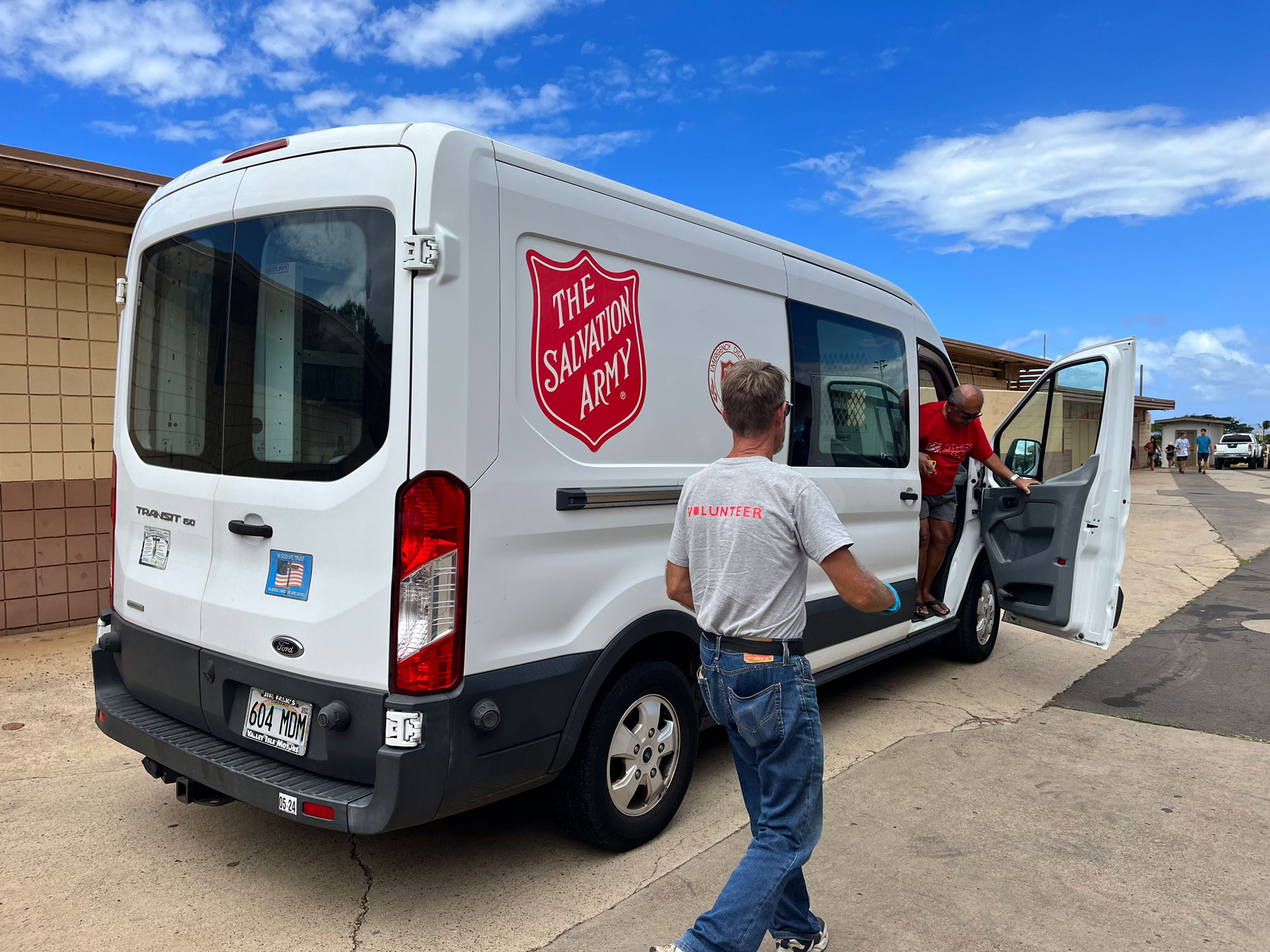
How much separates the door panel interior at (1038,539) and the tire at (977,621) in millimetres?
280

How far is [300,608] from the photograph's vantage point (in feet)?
9.21

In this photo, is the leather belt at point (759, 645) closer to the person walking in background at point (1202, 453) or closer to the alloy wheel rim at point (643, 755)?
the alloy wheel rim at point (643, 755)

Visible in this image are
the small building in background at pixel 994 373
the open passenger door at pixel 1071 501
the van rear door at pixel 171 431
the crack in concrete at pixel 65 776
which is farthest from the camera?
the small building in background at pixel 994 373

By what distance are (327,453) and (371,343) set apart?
0.38 meters

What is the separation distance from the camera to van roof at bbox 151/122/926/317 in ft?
9.20

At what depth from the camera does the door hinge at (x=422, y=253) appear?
8.63ft

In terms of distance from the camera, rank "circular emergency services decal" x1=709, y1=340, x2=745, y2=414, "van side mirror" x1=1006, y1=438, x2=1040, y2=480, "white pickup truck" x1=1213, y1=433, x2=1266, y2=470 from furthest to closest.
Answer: "white pickup truck" x1=1213, y1=433, x2=1266, y2=470
"van side mirror" x1=1006, y1=438, x2=1040, y2=480
"circular emergency services decal" x1=709, y1=340, x2=745, y2=414

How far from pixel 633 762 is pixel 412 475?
148 centimetres

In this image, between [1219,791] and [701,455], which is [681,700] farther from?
[1219,791]

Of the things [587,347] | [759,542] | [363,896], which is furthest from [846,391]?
[363,896]

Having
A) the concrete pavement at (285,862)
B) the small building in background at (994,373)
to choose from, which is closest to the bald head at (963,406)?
the concrete pavement at (285,862)

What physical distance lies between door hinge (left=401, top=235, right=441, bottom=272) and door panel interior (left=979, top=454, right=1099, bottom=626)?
14.1 ft

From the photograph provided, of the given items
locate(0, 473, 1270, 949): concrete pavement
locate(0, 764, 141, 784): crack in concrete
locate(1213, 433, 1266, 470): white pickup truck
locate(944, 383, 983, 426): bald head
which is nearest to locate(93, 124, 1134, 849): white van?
locate(0, 473, 1270, 949): concrete pavement

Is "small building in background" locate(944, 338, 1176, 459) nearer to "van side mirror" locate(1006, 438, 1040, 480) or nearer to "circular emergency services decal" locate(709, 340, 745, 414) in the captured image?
"van side mirror" locate(1006, 438, 1040, 480)
